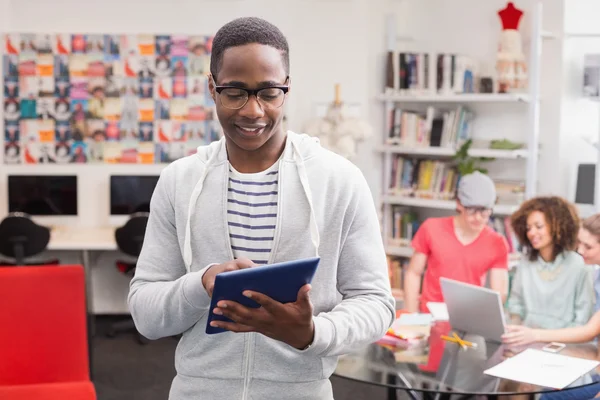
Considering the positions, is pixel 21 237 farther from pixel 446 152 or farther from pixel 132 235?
pixel 446 152

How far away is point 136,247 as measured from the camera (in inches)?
206

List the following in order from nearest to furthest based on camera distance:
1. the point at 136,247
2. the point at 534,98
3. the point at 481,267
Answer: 1. the point at 481,267
2. the point at 534,98
3. the point at 136,247

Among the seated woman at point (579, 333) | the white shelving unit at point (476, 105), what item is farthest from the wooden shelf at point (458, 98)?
the seated woman at point (579, 333)

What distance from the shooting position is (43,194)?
5676mm

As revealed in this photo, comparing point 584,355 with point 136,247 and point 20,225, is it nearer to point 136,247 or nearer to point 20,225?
point 136,247

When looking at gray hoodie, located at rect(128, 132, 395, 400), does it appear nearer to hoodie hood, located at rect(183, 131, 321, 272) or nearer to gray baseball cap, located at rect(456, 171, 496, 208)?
hoodie hood, located at rect(183, 131, 321, 272)

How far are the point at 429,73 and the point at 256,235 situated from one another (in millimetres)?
4336

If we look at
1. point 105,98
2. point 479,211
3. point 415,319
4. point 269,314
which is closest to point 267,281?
point 269,314

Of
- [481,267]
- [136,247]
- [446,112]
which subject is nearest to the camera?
[481,267]

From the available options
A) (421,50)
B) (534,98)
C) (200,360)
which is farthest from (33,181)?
(200,360)

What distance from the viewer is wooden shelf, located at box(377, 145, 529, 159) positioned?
491 centimetres

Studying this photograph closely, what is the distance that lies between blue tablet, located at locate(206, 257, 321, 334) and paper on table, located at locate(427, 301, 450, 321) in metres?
1.99

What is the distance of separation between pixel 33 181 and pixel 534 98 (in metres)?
3.41

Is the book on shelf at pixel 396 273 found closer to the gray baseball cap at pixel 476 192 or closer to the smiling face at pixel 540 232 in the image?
the gray baseball cap at pixel 476 192
